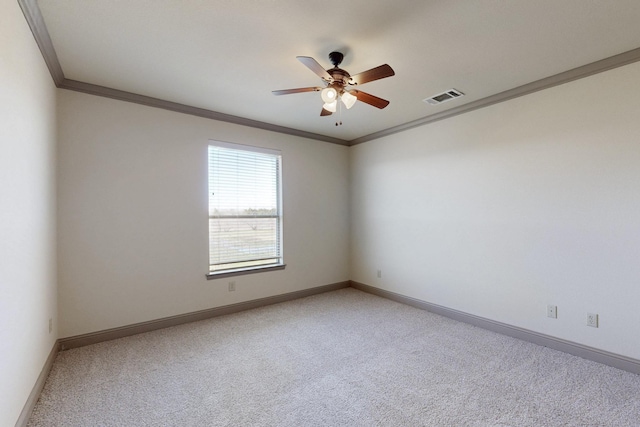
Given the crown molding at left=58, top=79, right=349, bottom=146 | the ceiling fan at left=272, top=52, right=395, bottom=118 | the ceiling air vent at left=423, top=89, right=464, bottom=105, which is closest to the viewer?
the ceiling fan at left=272, top=52, right=395, bottom=118

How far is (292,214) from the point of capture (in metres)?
4.48

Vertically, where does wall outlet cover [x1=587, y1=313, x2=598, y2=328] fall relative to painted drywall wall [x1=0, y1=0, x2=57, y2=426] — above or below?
below

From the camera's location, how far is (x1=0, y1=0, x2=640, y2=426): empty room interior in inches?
75.5

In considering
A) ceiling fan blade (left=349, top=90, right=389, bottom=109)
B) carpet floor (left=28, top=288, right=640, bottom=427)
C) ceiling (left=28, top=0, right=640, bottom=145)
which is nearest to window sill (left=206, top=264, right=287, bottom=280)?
carpet floor (left=28, top=288, right=640, bottom=427)

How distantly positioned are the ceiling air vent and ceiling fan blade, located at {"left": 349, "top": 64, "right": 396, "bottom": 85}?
143 centimetres

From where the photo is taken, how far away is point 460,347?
9.37ft

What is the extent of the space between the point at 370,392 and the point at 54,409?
218 cm

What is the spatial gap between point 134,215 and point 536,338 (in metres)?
4.42

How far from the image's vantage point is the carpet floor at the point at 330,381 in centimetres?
188

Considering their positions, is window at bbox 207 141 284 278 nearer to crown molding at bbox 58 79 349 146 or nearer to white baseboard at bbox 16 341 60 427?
crown molding at bbox 58 79 349 146

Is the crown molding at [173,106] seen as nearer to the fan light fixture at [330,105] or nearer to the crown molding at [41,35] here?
the crown molding at [41,35]

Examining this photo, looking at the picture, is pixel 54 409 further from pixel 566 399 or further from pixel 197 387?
pixel 566 399

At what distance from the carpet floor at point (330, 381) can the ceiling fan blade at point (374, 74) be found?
2.30 meters

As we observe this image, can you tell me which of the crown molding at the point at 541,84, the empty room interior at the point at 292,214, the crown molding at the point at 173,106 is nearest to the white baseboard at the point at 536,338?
the empty room interior at the point at 292,214
